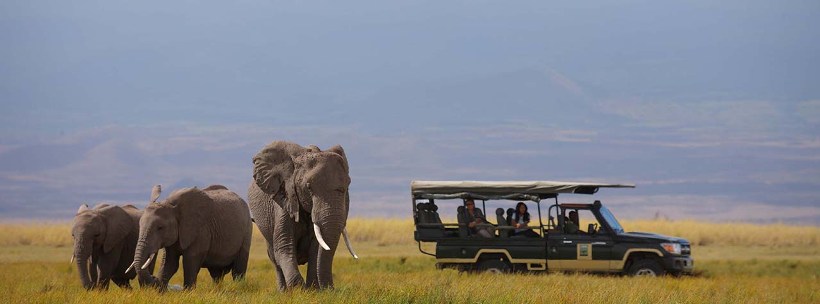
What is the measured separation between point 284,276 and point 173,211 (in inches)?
126

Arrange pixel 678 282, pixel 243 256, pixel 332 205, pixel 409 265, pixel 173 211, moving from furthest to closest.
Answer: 1. pixel 409 265
2. pixel 678 282
3. pixel 243 256
4. pixel 173 211
5. pixel 332 205

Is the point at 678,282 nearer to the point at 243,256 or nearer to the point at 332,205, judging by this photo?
the point at 243,256

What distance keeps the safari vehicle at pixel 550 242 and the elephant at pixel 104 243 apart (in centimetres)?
773

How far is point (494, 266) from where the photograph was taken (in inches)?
1236

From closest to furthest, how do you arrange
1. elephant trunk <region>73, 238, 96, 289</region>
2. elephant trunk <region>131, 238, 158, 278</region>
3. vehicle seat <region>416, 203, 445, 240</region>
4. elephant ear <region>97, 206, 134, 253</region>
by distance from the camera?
elephant trunk <region>131, 238, 158, 278</region>, elephant trunk <region>73, 238, 96, 289</region>, elephant ear <region>97, 206, 134, 253</region>, vehicle seat <region>416, 203, 445, 240</region>

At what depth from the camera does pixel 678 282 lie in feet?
95.1

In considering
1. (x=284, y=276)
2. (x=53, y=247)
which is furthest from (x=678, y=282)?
(x=53, y=247)

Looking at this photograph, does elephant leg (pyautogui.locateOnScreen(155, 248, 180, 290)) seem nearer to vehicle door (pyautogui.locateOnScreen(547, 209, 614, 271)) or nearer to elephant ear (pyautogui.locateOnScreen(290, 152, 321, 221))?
elephant ear (pyautogui.locateOnScreen(290, 152, 321, 221))

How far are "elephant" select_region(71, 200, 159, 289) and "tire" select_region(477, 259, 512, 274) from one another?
8338 mm

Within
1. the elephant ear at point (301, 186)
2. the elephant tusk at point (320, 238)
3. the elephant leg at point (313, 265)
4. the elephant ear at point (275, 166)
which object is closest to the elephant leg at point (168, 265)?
the elephant ear at point (275, 166)

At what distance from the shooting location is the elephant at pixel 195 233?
23609 millimetres

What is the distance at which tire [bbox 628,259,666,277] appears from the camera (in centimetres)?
3111

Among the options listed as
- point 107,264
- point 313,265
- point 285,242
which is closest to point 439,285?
point 313,265

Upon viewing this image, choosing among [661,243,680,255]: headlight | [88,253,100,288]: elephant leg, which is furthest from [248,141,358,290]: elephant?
[661,243,680,255]: headlight
